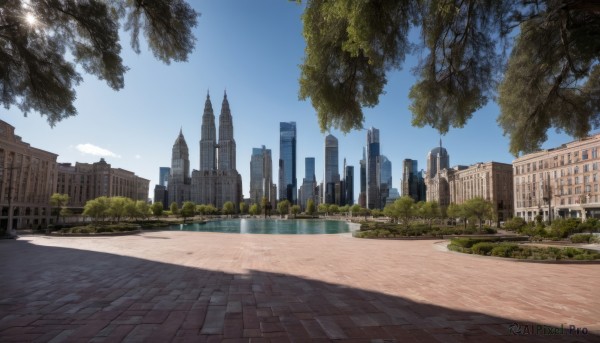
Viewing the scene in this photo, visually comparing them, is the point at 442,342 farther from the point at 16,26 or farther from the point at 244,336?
the point at 16,26

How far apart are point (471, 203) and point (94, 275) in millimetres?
39821

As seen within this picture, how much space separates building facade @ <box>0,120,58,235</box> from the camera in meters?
60.6

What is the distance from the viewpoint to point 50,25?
7.55m

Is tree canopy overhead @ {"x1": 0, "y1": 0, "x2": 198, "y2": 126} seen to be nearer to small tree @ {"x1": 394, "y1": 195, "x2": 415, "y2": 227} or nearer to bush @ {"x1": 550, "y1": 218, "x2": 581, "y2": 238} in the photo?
bush @ {"x1": 550, "y1": 218, "x2": 581, "y2": 238}

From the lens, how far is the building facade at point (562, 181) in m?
63.7

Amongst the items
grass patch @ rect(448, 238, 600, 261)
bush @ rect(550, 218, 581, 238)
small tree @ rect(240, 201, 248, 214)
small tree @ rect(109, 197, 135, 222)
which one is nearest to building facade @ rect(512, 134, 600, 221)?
bush @ rect(550, 218, 581, 238)

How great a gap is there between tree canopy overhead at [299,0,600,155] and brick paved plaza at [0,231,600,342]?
14.0 feet

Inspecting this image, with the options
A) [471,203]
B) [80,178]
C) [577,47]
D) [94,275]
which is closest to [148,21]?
[94,275]

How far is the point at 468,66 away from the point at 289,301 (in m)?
7.38

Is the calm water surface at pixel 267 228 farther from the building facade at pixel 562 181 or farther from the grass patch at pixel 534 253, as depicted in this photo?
the building facade at pixel 562 181

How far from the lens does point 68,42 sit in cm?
799

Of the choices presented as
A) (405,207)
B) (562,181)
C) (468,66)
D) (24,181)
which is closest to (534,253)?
(468,66)

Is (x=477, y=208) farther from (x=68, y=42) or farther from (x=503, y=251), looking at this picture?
(x=68, y=42)

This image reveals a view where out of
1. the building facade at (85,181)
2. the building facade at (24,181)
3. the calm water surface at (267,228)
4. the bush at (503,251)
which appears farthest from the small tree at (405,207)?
the building facade at (85,181)
